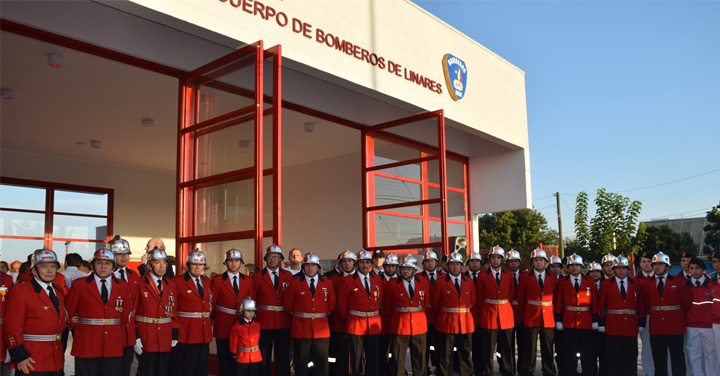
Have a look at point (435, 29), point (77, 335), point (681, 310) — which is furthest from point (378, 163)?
point (77, 335)

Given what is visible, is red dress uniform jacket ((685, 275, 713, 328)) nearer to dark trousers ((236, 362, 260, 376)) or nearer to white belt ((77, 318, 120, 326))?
dark trousers ((236, 362, 260, 376))

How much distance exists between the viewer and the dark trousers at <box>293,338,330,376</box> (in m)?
7.67

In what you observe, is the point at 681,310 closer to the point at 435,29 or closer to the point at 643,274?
the point at 643,274

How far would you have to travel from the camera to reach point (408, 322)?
8.16m

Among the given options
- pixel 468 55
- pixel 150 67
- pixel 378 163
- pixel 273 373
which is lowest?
pixel 273 373

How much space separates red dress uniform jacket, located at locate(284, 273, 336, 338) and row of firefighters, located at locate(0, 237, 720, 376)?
13 mm

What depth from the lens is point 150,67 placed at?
854 cm

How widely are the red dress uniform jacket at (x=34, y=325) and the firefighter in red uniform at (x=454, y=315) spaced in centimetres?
499

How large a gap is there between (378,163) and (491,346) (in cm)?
466

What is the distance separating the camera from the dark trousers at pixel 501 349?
8789 millimetres

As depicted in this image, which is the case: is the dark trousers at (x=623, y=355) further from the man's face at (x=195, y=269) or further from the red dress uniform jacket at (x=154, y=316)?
the red dress uniform jacket at (x=154, y=316)

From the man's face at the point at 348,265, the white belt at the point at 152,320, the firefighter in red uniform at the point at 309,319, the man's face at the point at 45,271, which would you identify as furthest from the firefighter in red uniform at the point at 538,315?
the man's face at the point at 45,271

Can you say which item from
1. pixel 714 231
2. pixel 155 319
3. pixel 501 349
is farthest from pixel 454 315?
pixel 714 231

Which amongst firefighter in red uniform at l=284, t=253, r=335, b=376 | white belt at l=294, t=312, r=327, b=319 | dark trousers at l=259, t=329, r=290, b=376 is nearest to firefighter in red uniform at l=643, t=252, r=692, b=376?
firefighter in red uniform at l=284, t=253, r=335, b=376
